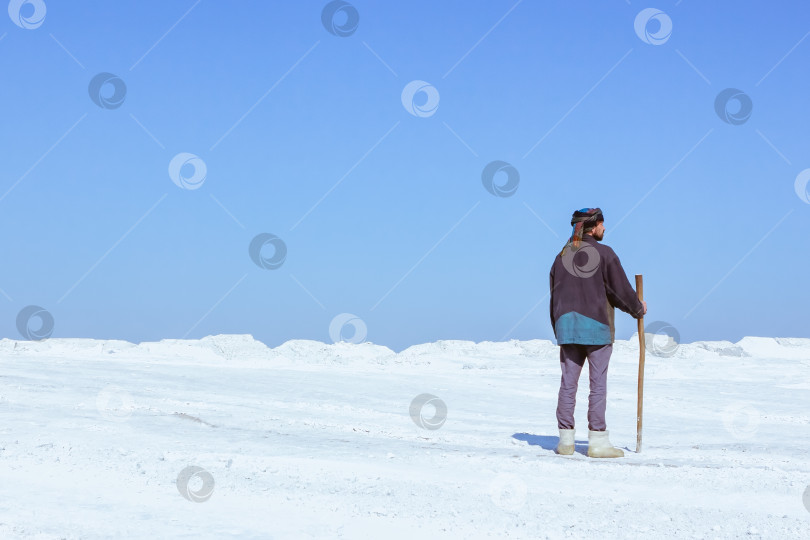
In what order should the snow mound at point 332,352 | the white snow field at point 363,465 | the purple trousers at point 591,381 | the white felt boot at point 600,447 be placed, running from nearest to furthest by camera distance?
the white snow field at point 363,465 < the white felt boot at point 600,447 < the purple trousers at point 591,381 < the snow mound at point 332,352

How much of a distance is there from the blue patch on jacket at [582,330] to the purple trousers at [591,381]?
95 millimetres

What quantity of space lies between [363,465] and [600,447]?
185 cm

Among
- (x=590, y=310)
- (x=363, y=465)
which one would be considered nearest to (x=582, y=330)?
(x=590, y=310)

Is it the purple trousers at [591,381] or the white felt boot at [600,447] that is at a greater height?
the purple trousers at [591,381]

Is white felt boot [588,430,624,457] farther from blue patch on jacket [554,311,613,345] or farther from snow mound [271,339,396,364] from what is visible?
snow mound [271,339,396,364]

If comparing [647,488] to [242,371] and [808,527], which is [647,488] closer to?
[808,527]

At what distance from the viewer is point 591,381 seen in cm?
576

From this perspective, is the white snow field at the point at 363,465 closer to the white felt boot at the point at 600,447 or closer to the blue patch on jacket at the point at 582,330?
the white felt boot at the point at 600,447

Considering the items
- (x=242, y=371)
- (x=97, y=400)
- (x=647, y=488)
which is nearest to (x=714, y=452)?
(x=647, y=488)

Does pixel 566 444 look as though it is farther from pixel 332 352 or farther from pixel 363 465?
pixel 332 352

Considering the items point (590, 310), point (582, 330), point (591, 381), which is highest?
point (590, 310)

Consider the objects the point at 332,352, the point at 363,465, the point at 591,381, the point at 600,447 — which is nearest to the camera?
the point at 363,465

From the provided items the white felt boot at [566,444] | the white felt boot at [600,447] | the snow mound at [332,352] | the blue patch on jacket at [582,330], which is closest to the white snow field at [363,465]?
the white felt boot at [600,447]

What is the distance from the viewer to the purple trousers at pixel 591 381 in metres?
5.62
